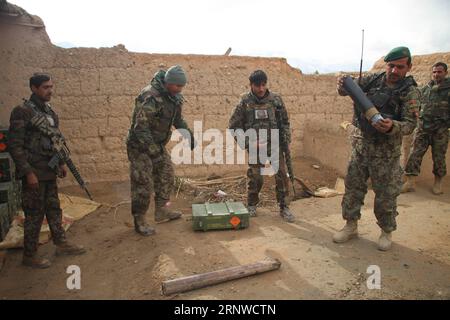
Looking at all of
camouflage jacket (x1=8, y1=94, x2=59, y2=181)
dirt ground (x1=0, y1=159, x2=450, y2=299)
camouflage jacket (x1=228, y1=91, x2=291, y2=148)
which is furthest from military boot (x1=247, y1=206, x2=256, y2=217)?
camouflage jacket (x1=8, y1=94, x2=59, y2=181)

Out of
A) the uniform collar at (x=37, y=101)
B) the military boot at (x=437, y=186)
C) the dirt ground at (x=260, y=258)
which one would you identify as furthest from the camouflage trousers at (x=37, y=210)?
the military boot at (x=437, y=186)

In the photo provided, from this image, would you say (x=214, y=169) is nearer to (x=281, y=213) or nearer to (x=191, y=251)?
(x=281, y=213)

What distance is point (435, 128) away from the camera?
17.9ft

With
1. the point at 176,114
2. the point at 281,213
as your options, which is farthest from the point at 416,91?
the point at 176,114

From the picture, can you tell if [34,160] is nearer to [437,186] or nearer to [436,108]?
[436,108]

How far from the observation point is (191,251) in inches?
143

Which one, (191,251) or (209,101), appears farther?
(209,101)

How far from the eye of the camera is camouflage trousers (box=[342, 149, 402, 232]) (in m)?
3.44

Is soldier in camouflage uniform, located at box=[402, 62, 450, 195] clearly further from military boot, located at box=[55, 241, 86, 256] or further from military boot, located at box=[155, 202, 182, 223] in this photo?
military boot, located at box=[55, 241, 86, 256]

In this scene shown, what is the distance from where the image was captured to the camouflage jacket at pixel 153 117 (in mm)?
3801

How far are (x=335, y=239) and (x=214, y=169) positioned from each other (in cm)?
371

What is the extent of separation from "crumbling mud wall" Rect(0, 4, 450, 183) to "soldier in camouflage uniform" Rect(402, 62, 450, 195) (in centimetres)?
120

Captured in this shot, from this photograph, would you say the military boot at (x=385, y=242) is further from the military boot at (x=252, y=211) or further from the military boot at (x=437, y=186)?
the military boot at (x=437, y=186)

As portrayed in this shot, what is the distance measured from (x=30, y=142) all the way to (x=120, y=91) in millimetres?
3080
